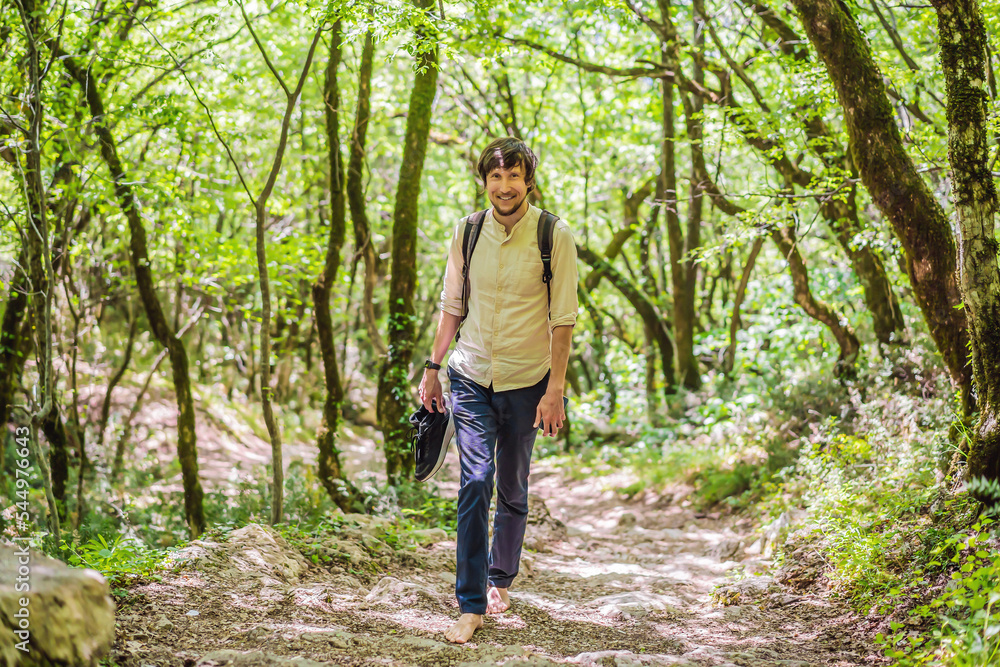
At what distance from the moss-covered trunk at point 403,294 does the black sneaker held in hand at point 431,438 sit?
3.09 meters

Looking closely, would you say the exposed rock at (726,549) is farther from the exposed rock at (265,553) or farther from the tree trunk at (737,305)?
the tree trunk at (737,305)

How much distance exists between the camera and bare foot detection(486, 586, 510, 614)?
372cm

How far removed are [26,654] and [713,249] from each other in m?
6.70

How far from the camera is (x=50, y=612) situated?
2.04m

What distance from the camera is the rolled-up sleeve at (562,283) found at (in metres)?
3.40

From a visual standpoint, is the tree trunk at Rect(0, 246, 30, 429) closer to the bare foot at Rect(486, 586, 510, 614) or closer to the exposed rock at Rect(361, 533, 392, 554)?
the exposed rock at Rect(361, 533, 392, 554)

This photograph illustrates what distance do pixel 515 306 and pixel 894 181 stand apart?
8.38 ft

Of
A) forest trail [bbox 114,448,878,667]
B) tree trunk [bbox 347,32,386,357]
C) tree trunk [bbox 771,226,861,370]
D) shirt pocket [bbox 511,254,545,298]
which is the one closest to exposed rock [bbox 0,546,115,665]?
forest trail [bbox 114,448,878,667]

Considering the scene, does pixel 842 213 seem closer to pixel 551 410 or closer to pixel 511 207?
pixel 511 207

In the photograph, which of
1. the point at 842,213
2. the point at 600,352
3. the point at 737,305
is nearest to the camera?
the point at 842,213

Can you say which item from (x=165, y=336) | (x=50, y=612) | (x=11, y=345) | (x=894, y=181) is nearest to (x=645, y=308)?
(x=165, y=336)

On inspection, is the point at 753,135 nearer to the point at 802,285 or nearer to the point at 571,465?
the point at 802,285

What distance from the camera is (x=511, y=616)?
374 centimetres

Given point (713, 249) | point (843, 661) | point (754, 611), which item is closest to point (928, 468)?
point (754, 611)
